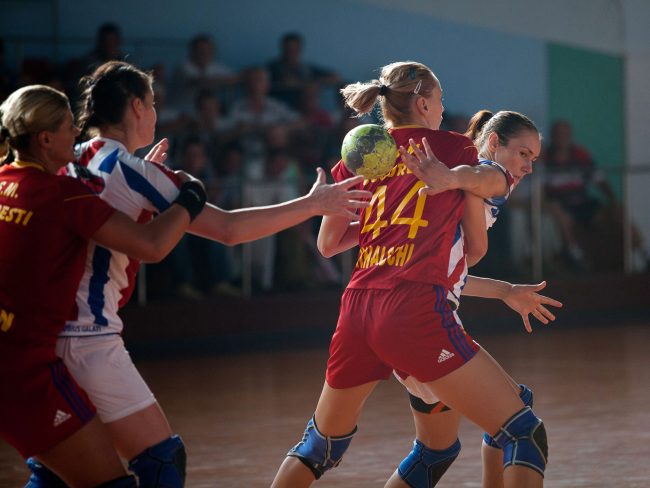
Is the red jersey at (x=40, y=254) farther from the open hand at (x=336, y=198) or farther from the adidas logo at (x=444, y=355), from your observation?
the adidas logo at (x=444, y=355)

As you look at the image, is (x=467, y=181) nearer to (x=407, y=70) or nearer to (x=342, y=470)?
(x=407, y=70)

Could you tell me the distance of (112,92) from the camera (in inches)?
142

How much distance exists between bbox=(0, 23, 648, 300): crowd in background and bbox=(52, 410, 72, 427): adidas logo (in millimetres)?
6862

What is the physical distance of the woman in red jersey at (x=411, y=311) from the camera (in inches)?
146

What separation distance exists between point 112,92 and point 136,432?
104 cm

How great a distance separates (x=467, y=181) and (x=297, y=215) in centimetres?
A: 57

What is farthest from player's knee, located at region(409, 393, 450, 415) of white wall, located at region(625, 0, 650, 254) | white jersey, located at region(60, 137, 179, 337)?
white wall, located at region(625, 0, 650, 254)

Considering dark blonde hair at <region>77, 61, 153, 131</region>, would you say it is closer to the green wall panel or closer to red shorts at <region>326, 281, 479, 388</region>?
red shorts at <region>326, 281, 479, 388</region>

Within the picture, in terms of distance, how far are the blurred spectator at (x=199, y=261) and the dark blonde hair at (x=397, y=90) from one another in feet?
20.6

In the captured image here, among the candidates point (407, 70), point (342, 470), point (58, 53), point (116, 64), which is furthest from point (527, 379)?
point (58, 53)

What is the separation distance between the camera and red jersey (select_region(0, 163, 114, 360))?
329 centimetres

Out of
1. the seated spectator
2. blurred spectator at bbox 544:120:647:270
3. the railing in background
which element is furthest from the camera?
blurred spectator at bbox 544:120:647:270

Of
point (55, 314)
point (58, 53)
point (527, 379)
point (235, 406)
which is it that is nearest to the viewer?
point (55, 314)

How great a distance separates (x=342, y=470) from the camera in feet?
17.9
